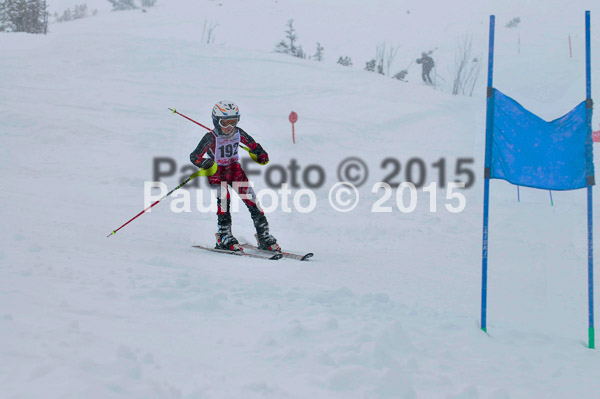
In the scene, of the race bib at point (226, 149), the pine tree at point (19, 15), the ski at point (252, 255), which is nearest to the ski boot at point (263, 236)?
the ski at point (252, 255)

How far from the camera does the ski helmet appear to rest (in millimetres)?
6816

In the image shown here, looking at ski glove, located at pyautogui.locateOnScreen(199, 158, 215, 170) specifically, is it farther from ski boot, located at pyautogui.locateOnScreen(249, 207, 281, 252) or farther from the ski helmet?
ski boot, located at pyautogui.locateOnScreen(249, 207, 281, 252)

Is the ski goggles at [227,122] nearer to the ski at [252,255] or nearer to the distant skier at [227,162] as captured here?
the distant skier at [227,162]

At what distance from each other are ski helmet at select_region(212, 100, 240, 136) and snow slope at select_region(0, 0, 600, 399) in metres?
1.83

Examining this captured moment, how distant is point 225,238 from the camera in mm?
7113

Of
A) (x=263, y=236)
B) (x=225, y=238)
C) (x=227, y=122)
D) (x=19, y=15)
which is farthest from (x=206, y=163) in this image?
(x=19, y=15)

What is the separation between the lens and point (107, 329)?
3195 mm

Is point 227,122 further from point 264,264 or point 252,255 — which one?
point 264,264

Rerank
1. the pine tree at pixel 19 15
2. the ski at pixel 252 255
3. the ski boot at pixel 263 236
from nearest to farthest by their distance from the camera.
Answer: the ski at pixel 252 255 < the ski boot at pixel 263 236 < the pine tree at pixel 19 15

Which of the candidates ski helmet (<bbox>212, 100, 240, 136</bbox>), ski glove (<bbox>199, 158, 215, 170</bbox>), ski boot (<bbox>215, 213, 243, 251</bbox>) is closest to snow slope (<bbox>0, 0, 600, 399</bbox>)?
ski boot (<bbox>215, 213, 243, 251</bbox>)

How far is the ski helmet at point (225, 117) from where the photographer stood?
6.82m

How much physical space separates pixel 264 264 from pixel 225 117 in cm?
224

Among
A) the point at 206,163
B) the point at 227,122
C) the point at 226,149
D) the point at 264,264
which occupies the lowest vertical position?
the point at 264,264

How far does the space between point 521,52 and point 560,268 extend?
31.1 m
